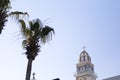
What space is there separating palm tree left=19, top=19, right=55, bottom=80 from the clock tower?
264 feet

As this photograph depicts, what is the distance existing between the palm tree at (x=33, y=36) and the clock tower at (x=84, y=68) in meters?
80.5

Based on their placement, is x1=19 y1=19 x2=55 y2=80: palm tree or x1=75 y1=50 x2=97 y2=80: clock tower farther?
x1=75 y1=50 x2=97 y2=80: clock tower

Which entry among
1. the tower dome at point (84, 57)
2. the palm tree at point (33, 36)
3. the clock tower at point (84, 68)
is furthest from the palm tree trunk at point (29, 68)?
the tower dome at point (84, 57)

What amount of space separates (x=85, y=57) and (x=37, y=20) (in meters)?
84.0

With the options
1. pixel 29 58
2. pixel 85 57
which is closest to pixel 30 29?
pixel 29 58

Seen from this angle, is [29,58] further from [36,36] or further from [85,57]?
[85,57]

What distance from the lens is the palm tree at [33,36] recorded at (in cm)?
2147

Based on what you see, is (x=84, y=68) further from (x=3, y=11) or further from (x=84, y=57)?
(x=3, y=11)

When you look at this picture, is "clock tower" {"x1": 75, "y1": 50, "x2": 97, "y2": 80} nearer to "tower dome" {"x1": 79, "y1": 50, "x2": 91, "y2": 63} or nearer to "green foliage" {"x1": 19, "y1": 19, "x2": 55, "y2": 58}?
"tower dome" {"x1": 79, "y1": 50, "x2": 91, "y2": 63}

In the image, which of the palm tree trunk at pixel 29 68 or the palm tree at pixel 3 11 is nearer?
the palm tree at pixel 3 11

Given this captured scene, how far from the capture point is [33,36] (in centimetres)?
2202

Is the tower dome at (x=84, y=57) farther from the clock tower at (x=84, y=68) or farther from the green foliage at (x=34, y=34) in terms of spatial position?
the green foliage at (x=34, y=34)

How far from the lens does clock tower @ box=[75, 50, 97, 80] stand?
101875 millimetres

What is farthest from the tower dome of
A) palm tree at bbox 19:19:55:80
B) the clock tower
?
palm tree at bbox 19:19:55:80
